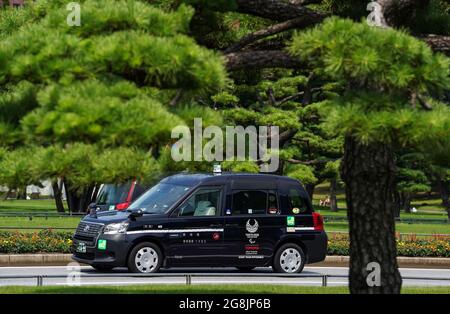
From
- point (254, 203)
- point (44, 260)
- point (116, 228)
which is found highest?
point (254, 203)

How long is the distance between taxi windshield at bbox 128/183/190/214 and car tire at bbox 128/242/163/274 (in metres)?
0.69

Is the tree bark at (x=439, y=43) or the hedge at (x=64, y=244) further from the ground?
the tree bark at (x=439, y=43)

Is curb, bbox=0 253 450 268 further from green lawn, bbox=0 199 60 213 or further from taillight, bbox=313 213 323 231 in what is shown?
green lawn, bbox=0 199 60 213

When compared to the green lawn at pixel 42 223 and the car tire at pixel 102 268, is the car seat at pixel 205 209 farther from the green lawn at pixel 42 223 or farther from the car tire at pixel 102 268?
the green lawn at pixel 42 223

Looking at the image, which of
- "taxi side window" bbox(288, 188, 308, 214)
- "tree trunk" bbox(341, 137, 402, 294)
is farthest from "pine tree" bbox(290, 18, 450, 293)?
"taxi side window" bbox(288, 188, 308, 214)

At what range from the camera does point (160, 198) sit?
55.5 feet

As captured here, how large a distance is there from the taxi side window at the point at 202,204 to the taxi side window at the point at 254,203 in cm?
36

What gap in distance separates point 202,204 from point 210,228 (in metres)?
0.48

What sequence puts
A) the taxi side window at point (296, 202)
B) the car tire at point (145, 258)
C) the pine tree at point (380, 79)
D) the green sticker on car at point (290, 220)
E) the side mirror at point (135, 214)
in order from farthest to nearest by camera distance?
the taxi side window at point (296, 202), the green sticker on car at point (290, 220), the side mirror at point (135, 214), the car tire at point (145, 258), the pine tree at point (380, 79)

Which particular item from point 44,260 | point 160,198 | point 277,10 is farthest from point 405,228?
point 277,10

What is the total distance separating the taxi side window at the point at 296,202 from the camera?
1759 centimetres

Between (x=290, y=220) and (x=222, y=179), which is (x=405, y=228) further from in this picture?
(x=222, y=179)

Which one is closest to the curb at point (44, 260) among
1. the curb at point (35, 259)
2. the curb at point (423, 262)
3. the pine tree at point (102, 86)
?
the curb at point (35, 259)

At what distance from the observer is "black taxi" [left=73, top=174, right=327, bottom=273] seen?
640 inches
